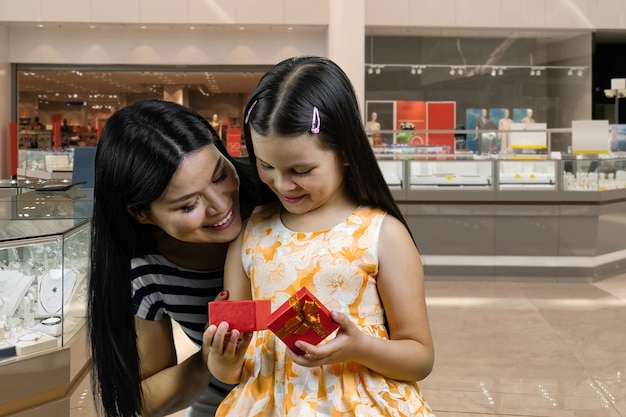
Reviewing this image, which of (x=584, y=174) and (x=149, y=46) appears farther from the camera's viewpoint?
(x=149, y=46)

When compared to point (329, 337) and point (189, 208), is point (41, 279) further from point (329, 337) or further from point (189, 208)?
point (329, 337)

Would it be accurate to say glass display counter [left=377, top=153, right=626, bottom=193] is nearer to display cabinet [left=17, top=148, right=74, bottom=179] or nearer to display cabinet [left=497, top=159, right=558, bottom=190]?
display cabinet [left=497, top=159, right=558, bottom=190]

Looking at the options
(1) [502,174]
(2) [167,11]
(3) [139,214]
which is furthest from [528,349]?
(2) [167,11]

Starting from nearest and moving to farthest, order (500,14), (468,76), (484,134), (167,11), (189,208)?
1. (189,208)
2. (484,134)
3. (167,11)
4. (500,14)
5. (468,76)

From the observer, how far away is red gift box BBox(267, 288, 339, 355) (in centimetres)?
127

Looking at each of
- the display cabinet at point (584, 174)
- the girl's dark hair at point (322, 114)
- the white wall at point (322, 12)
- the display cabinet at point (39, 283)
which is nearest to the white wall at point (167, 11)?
the white wall at point (322, 12)

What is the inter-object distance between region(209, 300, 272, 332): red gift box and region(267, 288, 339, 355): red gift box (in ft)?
0.11

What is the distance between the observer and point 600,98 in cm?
1930

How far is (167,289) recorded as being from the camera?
1.68 metres

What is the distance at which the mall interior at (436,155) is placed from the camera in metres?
3.17

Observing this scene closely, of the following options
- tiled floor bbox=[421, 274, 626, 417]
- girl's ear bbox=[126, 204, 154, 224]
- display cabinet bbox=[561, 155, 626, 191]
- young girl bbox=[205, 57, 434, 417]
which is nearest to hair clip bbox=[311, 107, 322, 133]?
young girl bbox=[205, 57, 434, 417]

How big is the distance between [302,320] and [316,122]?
377 millimetres

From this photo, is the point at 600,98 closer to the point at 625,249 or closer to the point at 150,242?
the point at 625,249

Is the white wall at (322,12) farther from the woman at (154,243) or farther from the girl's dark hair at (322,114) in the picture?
the girl's dark hair at (322,114)
